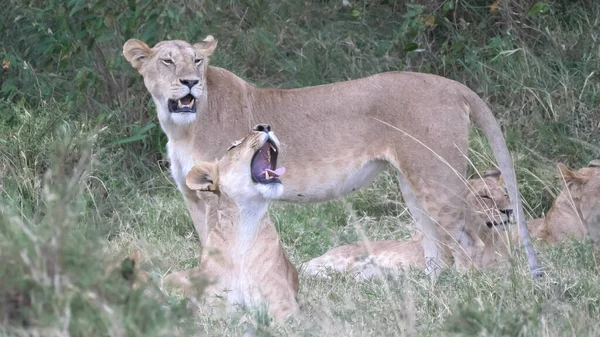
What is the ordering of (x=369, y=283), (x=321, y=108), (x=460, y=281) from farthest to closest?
(x=321, y=108) < (x=369, y=283) < (x=460, y=281)

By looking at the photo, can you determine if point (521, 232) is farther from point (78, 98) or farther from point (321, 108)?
point (78, 98)

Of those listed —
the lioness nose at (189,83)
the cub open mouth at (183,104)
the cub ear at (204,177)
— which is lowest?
the cub open mouth at (183,104)

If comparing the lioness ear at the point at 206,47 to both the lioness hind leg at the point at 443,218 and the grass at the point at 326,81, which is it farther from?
the lioness hind leg at the point at 443,218

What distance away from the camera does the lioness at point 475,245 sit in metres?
6.37

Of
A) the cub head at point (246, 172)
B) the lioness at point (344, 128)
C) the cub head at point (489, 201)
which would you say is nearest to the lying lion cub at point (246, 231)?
the cub head at point (246, 172)

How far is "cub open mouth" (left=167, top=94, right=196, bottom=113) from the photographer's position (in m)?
6.30

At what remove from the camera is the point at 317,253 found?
7168mm

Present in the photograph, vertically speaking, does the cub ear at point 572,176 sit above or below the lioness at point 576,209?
above

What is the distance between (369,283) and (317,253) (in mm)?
1354

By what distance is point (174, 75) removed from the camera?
6.32m

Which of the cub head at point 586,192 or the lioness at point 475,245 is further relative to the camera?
the cub head at point 586,192

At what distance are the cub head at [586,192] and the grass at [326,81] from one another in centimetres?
39

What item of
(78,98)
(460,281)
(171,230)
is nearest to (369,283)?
(460,281)

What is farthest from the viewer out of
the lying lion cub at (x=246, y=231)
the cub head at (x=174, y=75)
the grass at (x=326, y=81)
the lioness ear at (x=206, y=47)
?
the lioness ear at (x=206, y=47)
